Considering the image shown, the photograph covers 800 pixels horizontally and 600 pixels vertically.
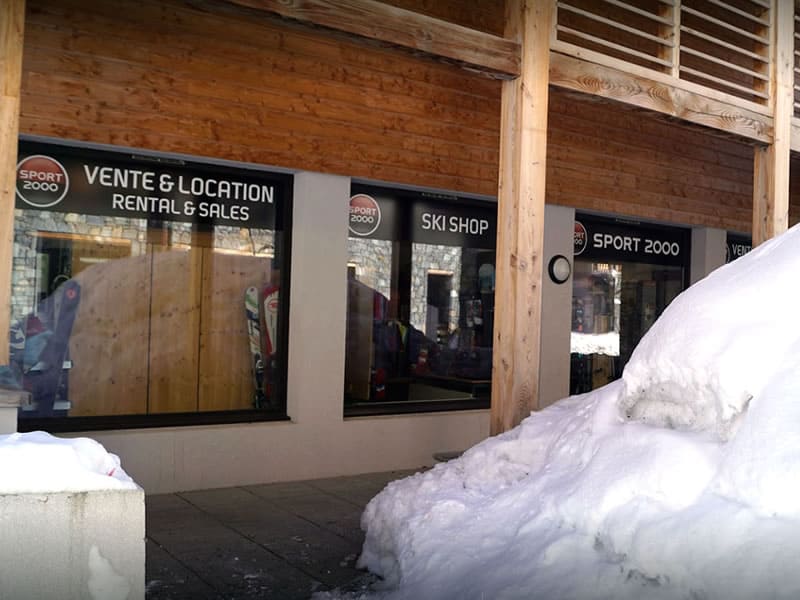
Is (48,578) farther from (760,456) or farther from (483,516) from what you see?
(760,456)

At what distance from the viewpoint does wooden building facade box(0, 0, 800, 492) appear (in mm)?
6039

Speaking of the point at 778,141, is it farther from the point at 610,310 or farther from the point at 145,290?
the point at 145,290

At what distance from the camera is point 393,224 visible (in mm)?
8344

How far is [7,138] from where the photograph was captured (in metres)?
4.39

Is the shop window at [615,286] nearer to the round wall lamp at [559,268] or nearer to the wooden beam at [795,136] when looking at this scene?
the round wall lamp at [559,268]

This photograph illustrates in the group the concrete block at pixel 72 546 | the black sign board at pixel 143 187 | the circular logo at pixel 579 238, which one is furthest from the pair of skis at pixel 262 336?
the concrete block at pixel 72 546

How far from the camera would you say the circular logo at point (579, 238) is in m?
10.0

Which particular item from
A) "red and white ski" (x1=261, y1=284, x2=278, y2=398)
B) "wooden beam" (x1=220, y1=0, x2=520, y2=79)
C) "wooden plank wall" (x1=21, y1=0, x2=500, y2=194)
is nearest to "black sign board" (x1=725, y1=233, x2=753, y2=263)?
"wooden plank wall" (x1=21, y1=0, x2=500, y2=194)

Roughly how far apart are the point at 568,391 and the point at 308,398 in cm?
357

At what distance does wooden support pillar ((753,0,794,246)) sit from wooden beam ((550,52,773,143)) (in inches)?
6.1

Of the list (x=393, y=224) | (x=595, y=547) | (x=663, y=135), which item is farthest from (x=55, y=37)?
(x=663, y=135)

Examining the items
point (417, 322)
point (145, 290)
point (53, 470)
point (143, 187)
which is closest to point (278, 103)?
point (143, 187)

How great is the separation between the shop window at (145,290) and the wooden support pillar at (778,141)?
15.0 ft

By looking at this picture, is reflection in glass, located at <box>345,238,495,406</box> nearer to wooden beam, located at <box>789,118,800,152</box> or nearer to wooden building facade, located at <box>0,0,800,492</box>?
wooden building facade, located at <box>0,0,800,492</box>
